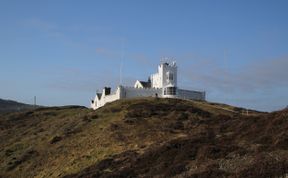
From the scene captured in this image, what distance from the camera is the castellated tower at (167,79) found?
88519mm

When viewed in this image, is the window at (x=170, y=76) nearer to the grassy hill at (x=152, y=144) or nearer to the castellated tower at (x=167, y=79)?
the castellated tower at (x=167, y=79)

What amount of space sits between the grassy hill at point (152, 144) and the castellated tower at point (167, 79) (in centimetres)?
1030

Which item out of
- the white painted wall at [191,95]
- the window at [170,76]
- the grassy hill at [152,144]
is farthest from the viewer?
the window at [170,76]

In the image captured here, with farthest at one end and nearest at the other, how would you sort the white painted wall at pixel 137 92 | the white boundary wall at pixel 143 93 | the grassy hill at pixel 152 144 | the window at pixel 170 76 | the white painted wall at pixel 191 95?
the window at pixel 170 76
the white painted wall at pixel 191 95
the white painted wall at pixel 137 92
the white boundary wall at pixel 143 93
the grassy hill at pixel 152 144

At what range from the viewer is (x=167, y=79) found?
9100 cm

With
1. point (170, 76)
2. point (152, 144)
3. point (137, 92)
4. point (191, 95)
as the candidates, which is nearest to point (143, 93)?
point (137, 92)

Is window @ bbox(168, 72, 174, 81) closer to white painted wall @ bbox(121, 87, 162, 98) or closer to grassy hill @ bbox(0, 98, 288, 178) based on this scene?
white painted wall @ bbox(121, 87, 162, 98)

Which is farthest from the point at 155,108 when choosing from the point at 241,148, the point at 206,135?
the point at 241,148

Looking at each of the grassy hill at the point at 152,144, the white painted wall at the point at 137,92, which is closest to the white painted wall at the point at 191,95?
the white painted wall at the point at 137,92

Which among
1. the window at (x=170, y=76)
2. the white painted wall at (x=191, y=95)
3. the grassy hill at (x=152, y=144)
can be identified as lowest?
the grassy hill at (x=152, y=144)

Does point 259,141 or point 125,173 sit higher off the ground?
point 259,141

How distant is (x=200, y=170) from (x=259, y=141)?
288 inches

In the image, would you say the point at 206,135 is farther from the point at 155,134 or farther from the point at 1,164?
the point at 1,164

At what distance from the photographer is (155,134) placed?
54.0 m
